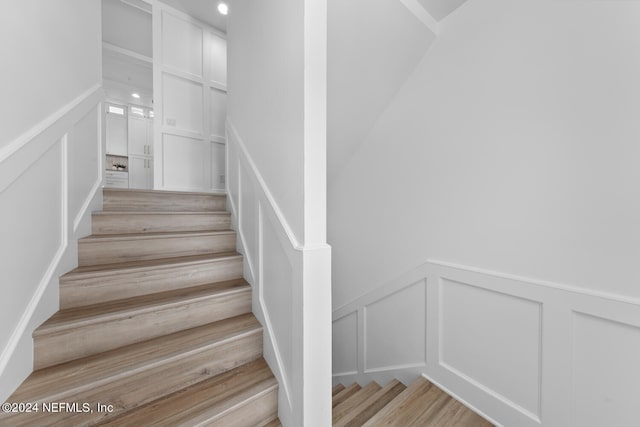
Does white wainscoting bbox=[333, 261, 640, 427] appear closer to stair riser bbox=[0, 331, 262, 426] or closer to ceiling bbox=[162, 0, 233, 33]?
stair riser bbox=[0, 331, 262, 426]

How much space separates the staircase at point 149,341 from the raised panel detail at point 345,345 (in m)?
1.44

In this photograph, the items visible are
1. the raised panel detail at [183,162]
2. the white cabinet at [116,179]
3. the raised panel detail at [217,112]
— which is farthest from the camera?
the white cabinet at [116,179]

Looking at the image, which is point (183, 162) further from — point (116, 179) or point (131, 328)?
point (116, 179)

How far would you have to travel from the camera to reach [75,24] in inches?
60.1

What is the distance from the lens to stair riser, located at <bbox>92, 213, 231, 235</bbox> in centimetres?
172

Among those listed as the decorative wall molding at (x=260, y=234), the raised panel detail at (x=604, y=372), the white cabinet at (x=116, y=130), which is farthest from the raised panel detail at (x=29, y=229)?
the white cabinet at (x=116, y=130)

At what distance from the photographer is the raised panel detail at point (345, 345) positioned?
2.61 metres

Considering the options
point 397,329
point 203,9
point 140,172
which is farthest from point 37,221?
point 140,172

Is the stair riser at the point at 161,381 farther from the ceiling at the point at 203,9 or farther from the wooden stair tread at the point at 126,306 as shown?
the ceiling at the point at 203,9

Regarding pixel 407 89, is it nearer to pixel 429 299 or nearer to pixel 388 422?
pixel 429 299

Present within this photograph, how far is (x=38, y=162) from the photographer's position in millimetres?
1140

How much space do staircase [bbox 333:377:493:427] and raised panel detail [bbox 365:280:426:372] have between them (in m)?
0.22

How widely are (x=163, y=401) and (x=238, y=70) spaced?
84.0 inches

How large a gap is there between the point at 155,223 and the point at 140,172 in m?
4.84
